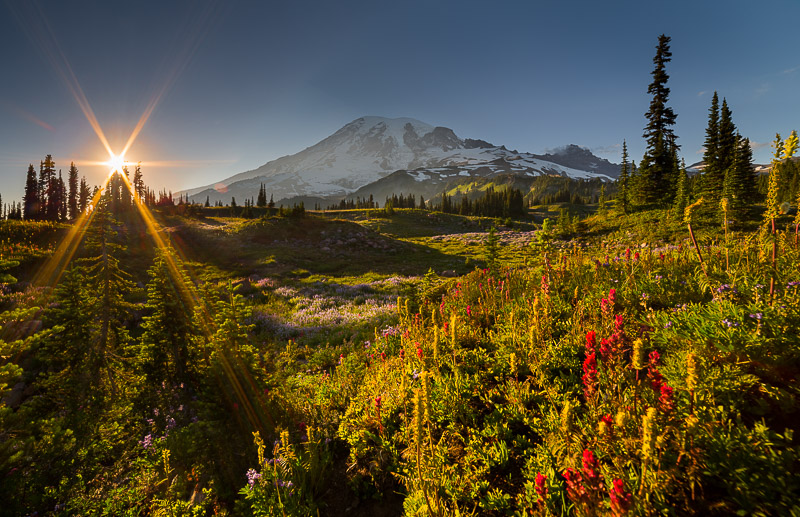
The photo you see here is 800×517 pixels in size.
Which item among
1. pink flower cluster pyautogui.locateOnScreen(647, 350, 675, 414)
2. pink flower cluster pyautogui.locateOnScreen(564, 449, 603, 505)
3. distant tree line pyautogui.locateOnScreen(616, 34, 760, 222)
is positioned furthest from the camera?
distant tree line pyautogui.locateOnScreen(616, 34, 760, 222)

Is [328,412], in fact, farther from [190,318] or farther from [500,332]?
[190,318]

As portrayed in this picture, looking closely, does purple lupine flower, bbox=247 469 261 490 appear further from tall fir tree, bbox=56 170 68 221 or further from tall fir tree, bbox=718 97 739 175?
tall fir tree, bbox=56 170 68 221

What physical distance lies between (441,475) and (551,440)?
104 centimetres

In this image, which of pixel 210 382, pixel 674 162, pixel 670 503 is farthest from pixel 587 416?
pixel 674 162

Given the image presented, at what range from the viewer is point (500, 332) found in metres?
4.51

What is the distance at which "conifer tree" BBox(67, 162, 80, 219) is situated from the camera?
8344 cm

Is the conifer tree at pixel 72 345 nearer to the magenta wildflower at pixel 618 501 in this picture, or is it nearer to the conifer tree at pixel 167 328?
the conifer tree at pixel 167 328

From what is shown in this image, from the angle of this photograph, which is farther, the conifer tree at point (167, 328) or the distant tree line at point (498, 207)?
Answer: the distant tree line at point (498, 207)

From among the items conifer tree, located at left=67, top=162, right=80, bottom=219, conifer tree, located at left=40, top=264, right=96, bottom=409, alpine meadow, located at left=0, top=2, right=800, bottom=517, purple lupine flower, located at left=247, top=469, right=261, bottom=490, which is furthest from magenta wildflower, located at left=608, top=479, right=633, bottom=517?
conifer tree, located at left=67, top=162, right=80, bottom=219

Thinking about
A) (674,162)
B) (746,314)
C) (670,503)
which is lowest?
(670,503)

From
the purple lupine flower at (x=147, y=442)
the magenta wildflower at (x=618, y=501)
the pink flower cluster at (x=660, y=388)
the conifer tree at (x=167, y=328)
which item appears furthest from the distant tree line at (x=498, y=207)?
the magenta wildflower at (x=618, y=501)

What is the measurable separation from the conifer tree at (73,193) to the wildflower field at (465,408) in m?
115

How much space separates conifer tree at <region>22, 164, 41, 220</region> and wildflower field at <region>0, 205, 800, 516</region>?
4090 inches

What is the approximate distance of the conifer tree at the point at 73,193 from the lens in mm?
83438
